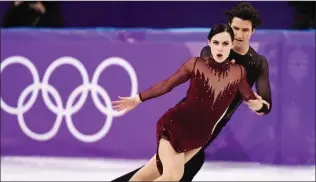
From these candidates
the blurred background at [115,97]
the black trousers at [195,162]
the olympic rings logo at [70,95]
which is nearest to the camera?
the black trousers at [195,162]

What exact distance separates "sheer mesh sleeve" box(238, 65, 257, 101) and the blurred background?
3.44 metres

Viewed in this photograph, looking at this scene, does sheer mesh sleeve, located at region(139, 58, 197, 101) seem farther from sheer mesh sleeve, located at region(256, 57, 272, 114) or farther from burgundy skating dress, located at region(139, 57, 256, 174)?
sheer mesh sleeve, located at region(256, 57, 272, 114)

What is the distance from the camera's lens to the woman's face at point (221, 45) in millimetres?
1657

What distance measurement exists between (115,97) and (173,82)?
367 centimetres

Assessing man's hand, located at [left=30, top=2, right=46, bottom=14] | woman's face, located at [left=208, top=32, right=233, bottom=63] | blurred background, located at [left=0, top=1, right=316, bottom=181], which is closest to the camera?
woman's face, located at [left=208, top=32, right=233, bottom=63]

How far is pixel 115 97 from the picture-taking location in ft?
17.6

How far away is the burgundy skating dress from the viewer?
169cm

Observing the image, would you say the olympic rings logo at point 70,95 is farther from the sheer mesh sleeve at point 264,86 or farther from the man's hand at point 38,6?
the sheer mesh sleeve at point 264,86

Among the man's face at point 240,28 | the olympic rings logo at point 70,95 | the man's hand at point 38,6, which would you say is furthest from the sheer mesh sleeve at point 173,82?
the olympic rings logo at point 70,95

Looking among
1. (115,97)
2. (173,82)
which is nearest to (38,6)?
(115,97)

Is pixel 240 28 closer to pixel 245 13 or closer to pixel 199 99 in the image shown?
pixel 245 13

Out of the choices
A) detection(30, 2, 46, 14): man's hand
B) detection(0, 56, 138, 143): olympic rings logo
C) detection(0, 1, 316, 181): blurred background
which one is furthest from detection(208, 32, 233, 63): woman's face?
detection(0, 56, 138, 143): olympic rings logo

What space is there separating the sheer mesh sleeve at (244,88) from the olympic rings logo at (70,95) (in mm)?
3698

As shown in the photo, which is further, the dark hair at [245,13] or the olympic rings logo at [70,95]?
the olympic rings logo at [70,95]
